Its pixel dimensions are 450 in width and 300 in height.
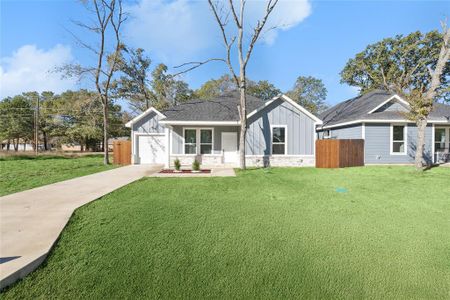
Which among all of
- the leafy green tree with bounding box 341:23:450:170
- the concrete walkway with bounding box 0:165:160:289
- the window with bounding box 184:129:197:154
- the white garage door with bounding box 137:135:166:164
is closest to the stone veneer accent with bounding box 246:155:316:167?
the window with bounding box 184:129:197:154

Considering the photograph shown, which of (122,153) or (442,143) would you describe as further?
(122,153)

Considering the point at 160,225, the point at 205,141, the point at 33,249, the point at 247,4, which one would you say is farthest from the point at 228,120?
the point at 33,249

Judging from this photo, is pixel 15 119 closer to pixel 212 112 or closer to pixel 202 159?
pixel 212 112

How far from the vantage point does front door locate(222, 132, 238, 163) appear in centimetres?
1407

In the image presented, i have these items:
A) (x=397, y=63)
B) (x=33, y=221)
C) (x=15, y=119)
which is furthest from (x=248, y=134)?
(x=15, y=119)

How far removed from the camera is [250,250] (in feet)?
11.2

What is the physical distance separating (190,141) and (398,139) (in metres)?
13.1

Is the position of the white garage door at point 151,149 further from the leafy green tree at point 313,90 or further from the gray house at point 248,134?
the leafy green tree at point 313,90

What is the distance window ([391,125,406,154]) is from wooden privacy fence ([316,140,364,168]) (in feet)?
8.24

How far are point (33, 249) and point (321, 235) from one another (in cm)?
456

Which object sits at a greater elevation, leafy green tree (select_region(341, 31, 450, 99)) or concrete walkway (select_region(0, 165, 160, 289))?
leafy green tree (select_region(341, 31, 450, 99))

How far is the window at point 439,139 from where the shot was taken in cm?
1447

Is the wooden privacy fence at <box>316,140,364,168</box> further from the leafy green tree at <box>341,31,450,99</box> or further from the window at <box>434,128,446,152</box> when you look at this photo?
the leafy green tree at <box>341,31,450,99</box>


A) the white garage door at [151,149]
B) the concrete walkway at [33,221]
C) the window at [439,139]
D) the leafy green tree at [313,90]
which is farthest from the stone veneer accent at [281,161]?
the leafy green tree at [313,90]
